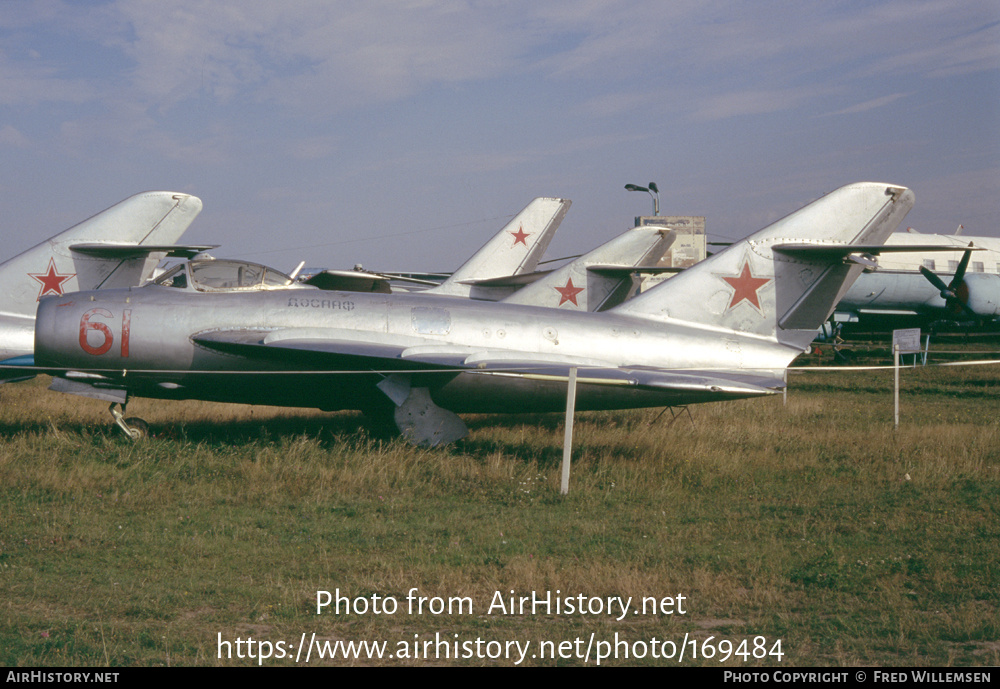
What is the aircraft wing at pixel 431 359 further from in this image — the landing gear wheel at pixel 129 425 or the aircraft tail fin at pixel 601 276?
the aircraft tail fin at pixel 601 276

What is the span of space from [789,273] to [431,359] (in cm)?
593

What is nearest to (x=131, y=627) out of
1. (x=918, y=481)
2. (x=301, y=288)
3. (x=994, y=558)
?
(x=994, y=558)

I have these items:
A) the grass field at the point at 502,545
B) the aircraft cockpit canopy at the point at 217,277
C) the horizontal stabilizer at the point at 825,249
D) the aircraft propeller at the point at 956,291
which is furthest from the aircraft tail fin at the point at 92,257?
the aircraft propeller at the point at 956,291

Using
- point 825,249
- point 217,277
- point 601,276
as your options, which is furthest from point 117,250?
point 825,249

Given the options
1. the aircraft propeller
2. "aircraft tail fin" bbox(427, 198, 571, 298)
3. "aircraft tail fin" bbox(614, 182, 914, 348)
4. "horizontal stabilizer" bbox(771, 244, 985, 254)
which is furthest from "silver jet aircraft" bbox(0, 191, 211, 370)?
the aircraft propeller

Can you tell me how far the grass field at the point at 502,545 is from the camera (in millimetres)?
4914

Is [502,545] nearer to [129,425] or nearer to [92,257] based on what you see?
[129,425]

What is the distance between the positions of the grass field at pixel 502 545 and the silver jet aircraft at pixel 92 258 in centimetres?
279

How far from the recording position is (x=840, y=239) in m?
12.1

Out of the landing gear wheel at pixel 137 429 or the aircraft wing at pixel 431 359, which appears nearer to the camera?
the aircraft wing at pixel 431 359

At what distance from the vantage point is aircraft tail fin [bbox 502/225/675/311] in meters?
17.1

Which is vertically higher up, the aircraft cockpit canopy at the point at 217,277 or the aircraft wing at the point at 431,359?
the aircraft cockpit canopy at the point at 217,277

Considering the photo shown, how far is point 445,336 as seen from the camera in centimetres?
1171

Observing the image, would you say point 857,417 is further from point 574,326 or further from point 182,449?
point 182,449
